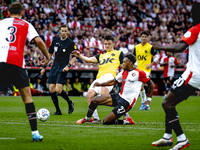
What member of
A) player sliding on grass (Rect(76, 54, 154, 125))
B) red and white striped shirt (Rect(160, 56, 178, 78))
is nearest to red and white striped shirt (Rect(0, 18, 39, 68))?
player sliding on grass (Rect(76, 54, 154, 125))

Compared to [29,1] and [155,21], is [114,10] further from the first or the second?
[29,1]

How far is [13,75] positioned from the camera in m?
5.20

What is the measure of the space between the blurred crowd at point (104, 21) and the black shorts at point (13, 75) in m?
14.9

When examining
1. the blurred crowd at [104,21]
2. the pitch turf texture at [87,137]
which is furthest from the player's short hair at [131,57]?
the blurred crowd at [104,21]

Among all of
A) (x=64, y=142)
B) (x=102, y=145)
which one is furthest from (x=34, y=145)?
(x=102, y=145)

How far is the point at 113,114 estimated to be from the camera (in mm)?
7449

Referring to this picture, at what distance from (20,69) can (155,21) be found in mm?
24427

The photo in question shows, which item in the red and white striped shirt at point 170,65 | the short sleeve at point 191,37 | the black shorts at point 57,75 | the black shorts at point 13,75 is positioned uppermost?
the short sleeve at point 191,37

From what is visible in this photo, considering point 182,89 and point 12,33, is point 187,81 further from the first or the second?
point 12,33

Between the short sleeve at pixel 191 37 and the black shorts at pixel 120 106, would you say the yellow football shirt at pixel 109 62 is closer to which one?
the black shorts at pixel 120 106

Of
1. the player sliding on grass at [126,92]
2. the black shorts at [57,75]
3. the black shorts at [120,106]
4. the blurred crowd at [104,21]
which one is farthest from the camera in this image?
the blurred crowd at [104,21]

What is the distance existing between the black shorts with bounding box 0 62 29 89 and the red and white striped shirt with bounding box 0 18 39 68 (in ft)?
0.25

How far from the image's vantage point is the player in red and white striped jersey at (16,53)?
204 inches

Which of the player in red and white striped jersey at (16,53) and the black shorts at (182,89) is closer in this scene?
the black shorts at (182,89)
